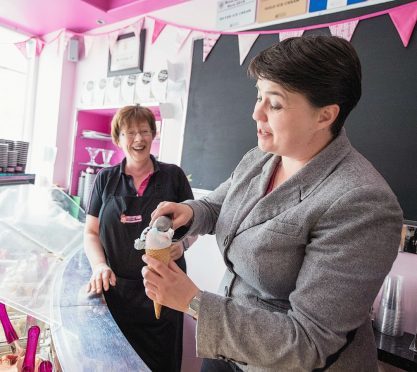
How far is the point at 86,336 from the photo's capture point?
103 cm

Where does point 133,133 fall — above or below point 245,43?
below

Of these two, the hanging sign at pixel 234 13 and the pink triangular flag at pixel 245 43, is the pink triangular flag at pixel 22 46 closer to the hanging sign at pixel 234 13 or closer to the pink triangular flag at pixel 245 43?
the hanging sign at pixel 234 13

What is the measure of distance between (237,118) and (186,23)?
110 centimetres

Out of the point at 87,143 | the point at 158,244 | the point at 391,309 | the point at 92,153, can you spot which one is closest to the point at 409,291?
the point at 391,309

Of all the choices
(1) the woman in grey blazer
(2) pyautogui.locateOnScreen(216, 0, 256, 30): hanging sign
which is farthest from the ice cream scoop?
(2) pyautogui.locateOnScreen(216, 0, 256, 30): hanging sign

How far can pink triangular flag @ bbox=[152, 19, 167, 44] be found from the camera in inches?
125

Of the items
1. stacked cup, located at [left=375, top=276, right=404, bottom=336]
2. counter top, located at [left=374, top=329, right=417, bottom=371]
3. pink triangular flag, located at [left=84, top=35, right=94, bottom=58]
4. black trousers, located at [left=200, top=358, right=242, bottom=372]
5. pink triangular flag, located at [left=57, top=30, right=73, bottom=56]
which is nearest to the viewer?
black trousers, located at [left=200, top=358, right=242, bottom=372]

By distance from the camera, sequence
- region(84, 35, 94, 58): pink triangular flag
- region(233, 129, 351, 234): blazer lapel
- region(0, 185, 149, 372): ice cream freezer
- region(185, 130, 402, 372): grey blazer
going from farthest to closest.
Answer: region(84, 35, 94, 58): pink triangular flag < region(0, 185, 149, 372): ice cream freezer < region(233, 129, 351, 234): blazer lapel < region(185, 130, 402, 372): grey blazer

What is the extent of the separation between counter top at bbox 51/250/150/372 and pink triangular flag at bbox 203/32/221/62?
6.94 feet

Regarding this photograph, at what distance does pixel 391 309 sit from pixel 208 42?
2.32m

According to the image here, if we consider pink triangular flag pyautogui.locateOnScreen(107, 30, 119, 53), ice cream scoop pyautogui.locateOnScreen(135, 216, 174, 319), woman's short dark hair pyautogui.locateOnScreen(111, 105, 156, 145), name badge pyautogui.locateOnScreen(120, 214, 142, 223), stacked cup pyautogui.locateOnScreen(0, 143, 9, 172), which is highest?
pink triangular flag pyautogui.locateOnScreen(107, 30, 119, 53)

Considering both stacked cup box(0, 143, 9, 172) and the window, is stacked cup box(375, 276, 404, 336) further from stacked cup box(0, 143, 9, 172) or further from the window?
the window

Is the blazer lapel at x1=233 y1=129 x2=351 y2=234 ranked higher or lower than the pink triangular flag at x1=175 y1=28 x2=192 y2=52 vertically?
lower

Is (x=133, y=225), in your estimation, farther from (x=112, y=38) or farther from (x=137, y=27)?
(x=112, y=38)
